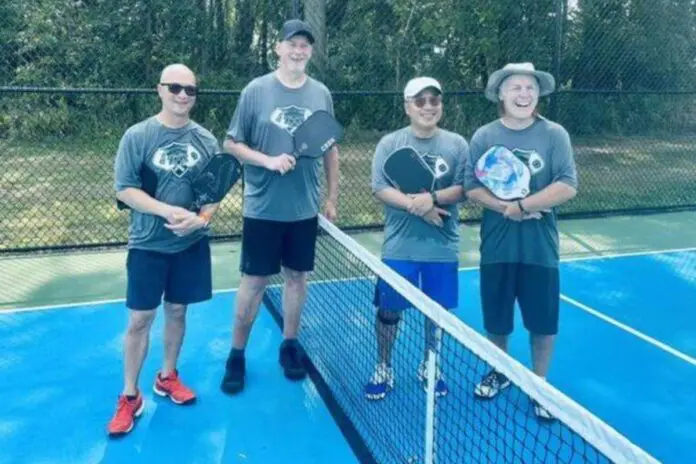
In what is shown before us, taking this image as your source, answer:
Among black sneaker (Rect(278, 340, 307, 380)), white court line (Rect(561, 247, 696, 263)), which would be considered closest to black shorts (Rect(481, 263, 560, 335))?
black sneaker (Rect(278, 340, 307, 380))

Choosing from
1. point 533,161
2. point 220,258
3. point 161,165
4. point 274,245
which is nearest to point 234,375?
point 274,245

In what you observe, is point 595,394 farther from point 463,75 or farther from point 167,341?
point 463,75

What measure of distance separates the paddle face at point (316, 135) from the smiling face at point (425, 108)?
449mm

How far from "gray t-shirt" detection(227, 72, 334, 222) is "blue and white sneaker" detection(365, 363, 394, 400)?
981 millimetres

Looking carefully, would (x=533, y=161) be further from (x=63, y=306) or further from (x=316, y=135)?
(x=63, y=306)

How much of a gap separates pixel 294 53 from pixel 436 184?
1.06 metres

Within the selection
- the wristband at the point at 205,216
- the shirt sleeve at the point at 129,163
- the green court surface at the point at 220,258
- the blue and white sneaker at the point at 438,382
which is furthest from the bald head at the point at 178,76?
the green court surface at the point at 220,258

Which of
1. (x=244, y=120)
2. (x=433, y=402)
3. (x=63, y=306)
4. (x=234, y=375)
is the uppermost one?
(x=244, y=120)

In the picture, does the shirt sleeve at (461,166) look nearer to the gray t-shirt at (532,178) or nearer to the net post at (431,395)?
the gray t-shirt at (532,178)

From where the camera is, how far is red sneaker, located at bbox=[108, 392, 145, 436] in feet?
11.8

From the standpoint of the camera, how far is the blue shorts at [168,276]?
351 centimetres

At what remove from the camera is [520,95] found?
351 cm

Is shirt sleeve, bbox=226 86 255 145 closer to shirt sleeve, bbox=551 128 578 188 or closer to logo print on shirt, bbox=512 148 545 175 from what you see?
logo print on shirt, bbox=512 148 545 175

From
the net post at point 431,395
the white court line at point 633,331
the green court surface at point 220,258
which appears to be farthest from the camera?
the green court surface at point 220,258
